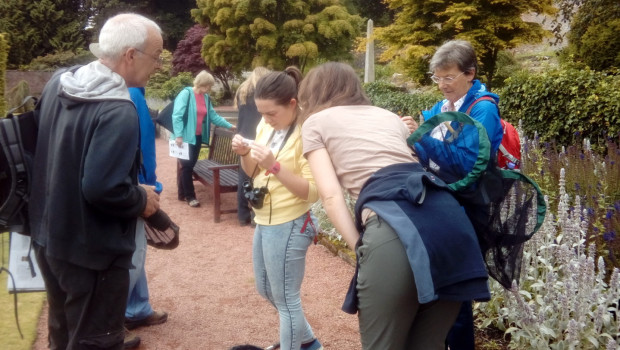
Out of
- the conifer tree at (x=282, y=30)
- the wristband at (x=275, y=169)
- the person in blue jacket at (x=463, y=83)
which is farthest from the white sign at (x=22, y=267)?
the conifer tree at (x=282, y=30)

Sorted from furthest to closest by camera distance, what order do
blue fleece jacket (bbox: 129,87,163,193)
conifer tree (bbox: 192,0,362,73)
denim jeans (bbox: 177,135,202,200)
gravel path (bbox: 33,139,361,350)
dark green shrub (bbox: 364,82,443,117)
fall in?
conifer tree (bbox: 192,0,362,73) → dark green shrub (bbox: 364,82,443,117) → denim jeans (bbox: 177,135,202,200) → gravel path (bbox: 33,139,361,350) → blue fleece jacket (bbox: 129,87,163,193)

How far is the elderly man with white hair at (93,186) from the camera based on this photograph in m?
2.38

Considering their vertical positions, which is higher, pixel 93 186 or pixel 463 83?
pixel 463 83

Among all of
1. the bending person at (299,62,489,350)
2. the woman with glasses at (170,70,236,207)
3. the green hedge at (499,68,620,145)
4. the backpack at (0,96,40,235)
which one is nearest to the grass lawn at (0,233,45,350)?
the backpack at (0,96,40,235)

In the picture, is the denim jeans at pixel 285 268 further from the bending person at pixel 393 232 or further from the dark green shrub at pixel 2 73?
the dark green shrub at pixel 2 73

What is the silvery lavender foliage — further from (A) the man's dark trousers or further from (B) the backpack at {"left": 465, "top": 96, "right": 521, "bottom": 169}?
(A) the man's dark trousers

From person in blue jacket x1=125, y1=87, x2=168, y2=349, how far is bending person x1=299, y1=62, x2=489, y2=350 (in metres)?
1.32

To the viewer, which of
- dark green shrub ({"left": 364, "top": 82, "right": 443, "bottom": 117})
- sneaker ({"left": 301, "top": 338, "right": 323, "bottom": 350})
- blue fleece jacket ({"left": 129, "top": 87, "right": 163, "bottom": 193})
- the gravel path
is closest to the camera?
sneaker ({"left": 301, "top": 338, "right": 323, "bottom": 350})

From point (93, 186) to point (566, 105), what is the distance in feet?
Answer: 21.5

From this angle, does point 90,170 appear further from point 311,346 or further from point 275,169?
point 311,346

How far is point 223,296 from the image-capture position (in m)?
4.94

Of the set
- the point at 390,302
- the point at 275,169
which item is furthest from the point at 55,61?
the point at 390,302

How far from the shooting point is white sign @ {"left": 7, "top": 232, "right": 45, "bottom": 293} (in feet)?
9.44

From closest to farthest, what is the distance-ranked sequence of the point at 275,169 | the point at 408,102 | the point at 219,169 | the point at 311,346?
the point at 275,169 → the point at 311,346 → the point at 219,169 → the point at 408,102
